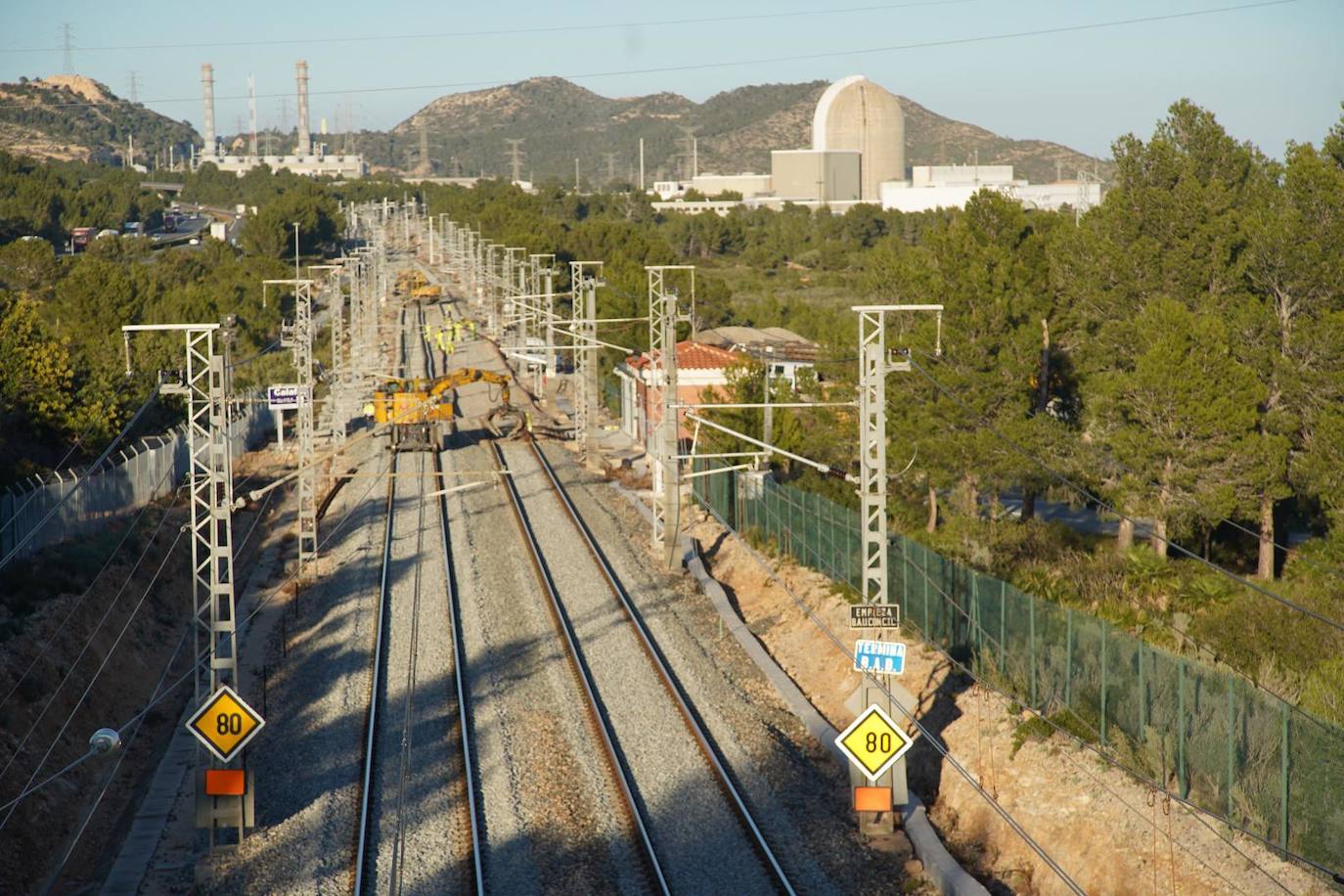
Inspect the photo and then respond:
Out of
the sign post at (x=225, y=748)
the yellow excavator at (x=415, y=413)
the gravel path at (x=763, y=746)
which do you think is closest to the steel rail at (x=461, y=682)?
the sign post at (x=225, y=748)

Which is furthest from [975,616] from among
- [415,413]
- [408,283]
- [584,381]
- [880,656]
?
[408,283]

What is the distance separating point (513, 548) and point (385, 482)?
33.3ft

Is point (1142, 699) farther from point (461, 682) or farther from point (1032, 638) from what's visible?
point (461, 682)

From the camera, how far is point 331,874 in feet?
50.6

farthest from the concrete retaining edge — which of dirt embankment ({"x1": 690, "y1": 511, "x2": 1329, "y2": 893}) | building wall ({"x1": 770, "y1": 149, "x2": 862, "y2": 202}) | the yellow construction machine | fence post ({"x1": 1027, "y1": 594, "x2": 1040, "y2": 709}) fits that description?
building wall ({"x1": 770, "y1": 149, "x2": 862, "y2": 202})

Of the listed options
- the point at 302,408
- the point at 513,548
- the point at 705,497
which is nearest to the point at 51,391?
the point at 302,408

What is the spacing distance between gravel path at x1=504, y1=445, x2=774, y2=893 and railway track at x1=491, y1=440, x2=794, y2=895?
0.03m

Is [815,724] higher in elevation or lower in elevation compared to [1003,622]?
lower

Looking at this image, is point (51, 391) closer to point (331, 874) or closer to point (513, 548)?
point (513, 548)

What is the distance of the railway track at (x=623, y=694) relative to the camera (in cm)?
1523

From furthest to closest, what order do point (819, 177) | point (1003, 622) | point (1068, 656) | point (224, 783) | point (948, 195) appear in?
point (819, 177), point (948, 195), point (1003, 622), point (1068, 656), point (224, 783)

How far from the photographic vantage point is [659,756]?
744 inches

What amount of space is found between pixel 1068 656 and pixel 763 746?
4.03 meters

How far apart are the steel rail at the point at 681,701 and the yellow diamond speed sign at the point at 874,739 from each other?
1.35 metres
